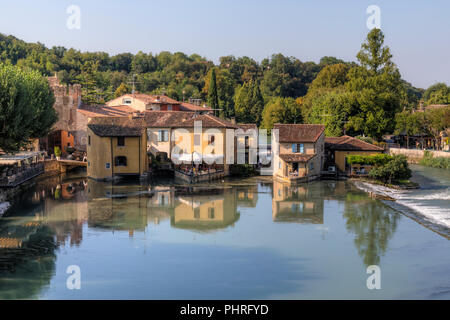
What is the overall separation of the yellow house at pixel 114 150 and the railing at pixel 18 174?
419cm

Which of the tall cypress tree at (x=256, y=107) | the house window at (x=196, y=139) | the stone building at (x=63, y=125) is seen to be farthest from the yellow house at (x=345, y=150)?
the tall cypress tree at (x=256, y=107)

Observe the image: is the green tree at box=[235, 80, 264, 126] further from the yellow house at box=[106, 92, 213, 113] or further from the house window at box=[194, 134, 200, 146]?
the house window at box=[194, 134, 200, 146]

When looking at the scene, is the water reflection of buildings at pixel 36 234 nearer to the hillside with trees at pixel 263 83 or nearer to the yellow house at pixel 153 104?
the hillside with trees at pixel 263 83

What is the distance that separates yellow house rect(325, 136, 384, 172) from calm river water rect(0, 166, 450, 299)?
7639mm

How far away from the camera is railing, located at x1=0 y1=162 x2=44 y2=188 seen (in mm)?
31766

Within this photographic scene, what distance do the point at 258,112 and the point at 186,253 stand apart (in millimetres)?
61097

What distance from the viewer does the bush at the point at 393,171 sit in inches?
1409

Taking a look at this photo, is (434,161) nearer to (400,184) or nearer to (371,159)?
(371,159)

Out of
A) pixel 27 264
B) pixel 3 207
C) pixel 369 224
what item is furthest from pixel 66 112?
pixel 369 224

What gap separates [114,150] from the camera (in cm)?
3784

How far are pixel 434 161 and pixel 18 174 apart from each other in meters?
39.7

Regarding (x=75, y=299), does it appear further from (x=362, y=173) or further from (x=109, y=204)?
(x=362, y=173)

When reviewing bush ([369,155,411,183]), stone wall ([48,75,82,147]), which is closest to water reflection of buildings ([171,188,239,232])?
bush ([369,155,411,183])
